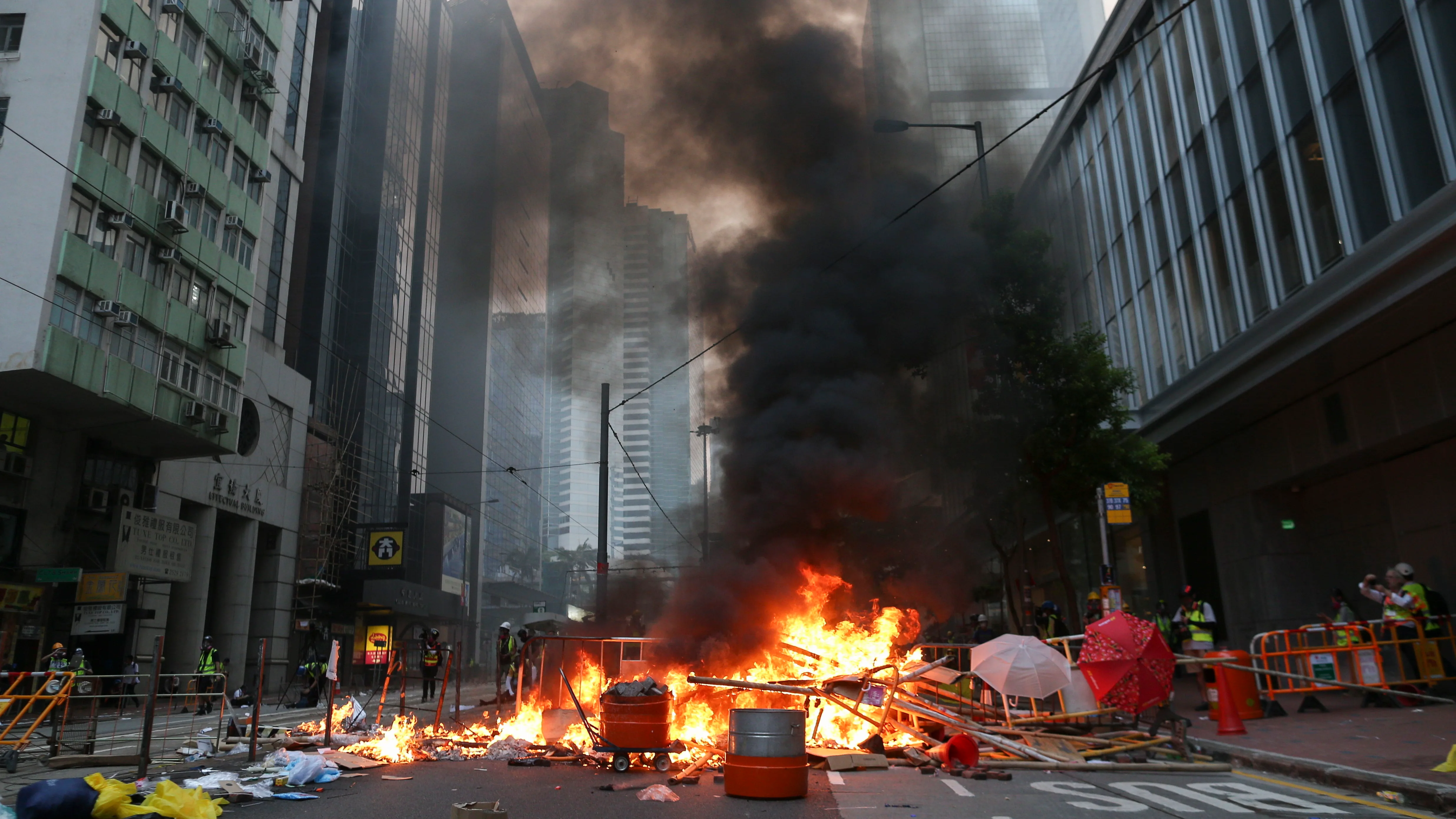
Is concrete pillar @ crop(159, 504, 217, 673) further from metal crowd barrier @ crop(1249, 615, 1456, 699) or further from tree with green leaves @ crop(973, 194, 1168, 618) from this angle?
metal crowd barrier @ crop(1249, 615, 1456, 699)

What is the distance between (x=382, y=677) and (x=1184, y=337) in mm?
32315

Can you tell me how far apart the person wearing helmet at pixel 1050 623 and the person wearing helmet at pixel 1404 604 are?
4629 millimetres

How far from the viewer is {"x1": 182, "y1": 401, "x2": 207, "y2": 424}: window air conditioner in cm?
2272

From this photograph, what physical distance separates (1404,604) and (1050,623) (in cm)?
540

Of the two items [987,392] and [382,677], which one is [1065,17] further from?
[382,677]

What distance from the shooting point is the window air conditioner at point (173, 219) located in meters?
22.2

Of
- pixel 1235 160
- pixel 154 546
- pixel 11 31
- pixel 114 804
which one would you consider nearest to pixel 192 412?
pixel 154 546

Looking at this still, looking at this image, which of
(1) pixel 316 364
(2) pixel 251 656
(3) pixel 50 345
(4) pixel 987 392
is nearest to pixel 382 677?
(2) pixel 251 656

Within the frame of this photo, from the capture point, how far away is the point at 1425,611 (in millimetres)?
11477

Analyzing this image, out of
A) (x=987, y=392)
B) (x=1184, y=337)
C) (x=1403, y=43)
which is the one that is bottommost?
(x=987, y=392)

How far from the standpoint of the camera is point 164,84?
22.4 meters

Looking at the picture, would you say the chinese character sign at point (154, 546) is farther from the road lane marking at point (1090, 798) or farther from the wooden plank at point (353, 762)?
the road lane marking at point (1090, 798)

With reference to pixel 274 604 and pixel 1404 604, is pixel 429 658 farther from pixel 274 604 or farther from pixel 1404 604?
pixel 1404 604

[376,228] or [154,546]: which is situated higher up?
[376,228]
